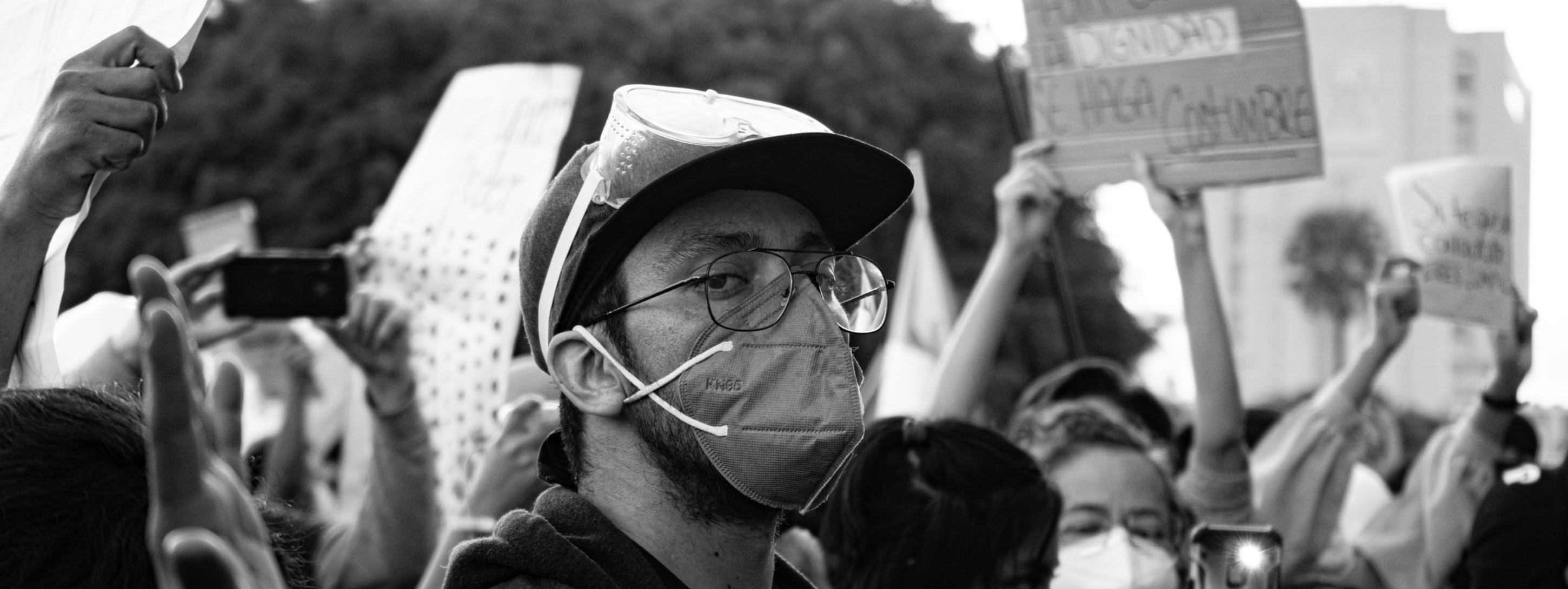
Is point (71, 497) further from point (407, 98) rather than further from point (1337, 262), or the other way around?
point (1337, 262)

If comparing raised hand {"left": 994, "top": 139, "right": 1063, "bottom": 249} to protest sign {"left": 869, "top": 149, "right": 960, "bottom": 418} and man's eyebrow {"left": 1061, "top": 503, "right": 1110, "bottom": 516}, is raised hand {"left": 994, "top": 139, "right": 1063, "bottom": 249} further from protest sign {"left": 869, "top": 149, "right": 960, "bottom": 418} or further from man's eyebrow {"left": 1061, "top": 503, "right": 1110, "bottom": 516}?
protest sign {"left": 869, "top": 149, "right": 960, "bottom": 418}

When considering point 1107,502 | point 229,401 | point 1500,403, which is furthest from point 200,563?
point 1500,403

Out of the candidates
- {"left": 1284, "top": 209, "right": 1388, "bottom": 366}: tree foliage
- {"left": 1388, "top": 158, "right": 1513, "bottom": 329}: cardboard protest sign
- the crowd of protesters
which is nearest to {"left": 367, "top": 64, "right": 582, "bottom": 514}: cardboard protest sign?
the crowd of protesters

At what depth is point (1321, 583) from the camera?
14.2 ft

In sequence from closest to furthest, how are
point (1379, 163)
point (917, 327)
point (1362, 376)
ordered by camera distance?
point (1362, 376) → point (917, 327) → point (1379, 163)

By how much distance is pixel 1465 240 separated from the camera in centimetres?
529

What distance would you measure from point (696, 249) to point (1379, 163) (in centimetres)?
1431

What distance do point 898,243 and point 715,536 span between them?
2117 cm

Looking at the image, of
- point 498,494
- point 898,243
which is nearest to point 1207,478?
point 498,494

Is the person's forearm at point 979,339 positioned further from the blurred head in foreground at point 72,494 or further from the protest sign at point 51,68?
the blurred head in foreground at point 72,494

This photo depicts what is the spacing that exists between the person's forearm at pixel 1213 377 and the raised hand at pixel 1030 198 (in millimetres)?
529

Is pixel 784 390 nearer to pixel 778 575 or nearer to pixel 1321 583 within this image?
pixel 778 575

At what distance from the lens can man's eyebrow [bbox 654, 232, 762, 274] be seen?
2146 millimetres

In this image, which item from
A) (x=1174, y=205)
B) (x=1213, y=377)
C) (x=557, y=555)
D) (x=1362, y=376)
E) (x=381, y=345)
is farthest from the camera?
(x=1362, y=376)
